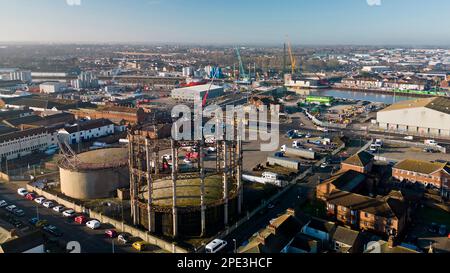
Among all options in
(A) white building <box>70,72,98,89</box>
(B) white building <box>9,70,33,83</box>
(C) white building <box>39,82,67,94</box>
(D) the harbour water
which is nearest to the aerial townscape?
(D) the harbour water

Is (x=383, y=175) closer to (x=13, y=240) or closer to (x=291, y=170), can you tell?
(x=291, y=170)

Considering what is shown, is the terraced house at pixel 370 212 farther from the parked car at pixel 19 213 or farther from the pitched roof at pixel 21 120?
the pitched roof at pixel 21 120

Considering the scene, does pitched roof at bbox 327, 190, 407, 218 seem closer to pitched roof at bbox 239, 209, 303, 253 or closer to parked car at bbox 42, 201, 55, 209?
pitched roof at bbox 239, 209, 303, 253

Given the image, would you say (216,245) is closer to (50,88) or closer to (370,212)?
(370,212)

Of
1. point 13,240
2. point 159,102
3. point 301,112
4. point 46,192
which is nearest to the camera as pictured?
point 13,240

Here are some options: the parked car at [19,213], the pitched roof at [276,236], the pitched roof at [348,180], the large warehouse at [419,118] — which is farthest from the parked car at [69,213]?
the large warehouse at [419,118]
